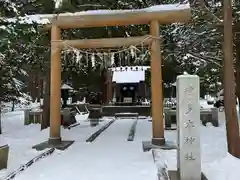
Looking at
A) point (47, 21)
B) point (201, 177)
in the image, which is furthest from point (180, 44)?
point (201, 177)

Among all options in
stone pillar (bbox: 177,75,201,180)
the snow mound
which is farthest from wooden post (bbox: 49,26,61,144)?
stone pillar (bbox: 177,75,201,180)

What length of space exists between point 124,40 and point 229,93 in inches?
162

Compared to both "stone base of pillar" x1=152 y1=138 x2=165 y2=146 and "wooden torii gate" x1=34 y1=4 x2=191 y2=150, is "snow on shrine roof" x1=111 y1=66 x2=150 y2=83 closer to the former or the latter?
"wooden torii gate" x1=34 y1=4 x2=191 y2=150

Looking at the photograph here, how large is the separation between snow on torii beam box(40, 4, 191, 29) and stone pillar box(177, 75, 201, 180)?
14.3 ft

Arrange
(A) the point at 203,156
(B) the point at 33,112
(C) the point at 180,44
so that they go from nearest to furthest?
1. (A) the point at 203,156
2. (C) the point at 180,44
3. (B) the point at 33,112

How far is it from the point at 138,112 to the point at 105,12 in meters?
16.9

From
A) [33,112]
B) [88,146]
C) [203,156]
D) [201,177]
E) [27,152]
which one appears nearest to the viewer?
[201,177]

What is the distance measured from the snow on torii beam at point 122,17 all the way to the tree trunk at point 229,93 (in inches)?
A: 90.8

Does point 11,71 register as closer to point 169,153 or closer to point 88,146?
point 88,146

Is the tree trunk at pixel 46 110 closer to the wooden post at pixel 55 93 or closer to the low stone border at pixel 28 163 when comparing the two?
the wooden post at pixel 55 93

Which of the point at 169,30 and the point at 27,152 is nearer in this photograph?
the point at 27,152

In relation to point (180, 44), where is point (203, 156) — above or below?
below

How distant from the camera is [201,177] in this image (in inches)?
260

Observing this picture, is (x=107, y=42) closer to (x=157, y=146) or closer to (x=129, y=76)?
(x=157, y=146)
